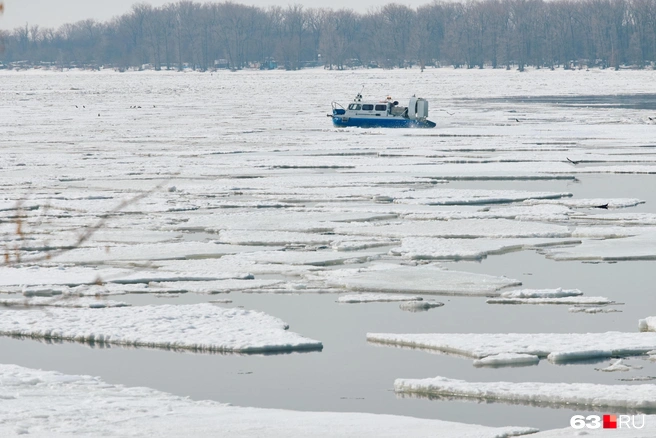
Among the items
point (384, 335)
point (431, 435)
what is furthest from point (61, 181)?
point (431, 435)

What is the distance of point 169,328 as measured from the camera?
8.02 metres

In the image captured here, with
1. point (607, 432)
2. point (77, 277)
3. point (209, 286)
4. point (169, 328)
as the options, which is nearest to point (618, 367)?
point (607, 432)

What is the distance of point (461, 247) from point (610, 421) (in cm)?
571

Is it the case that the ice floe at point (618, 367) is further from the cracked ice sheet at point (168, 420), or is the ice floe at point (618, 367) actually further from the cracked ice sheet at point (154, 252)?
the cracked ice sheet at point (154, 252)

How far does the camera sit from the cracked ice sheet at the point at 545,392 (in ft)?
19.7

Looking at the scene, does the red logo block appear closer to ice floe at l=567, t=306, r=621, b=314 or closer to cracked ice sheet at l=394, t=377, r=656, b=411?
cracked ice sheet at l=394, t=377, r=656, b=411

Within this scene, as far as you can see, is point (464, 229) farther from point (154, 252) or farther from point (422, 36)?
point (422, 36)

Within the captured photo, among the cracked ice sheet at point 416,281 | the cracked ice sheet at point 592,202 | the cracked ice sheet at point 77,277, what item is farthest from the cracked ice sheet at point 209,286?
the cracked ice sheet at point 592,202

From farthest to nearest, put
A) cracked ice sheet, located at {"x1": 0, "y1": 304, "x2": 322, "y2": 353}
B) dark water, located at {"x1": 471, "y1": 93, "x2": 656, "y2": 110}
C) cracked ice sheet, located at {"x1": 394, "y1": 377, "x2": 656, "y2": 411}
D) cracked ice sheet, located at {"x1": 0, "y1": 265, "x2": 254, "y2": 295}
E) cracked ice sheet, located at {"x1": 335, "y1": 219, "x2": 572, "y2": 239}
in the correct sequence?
dark water, located at {"x1": 471, "y1": 93, "x2": 656, "y2": 110}, cracked ice sheet, located at {"x1": 335, "y1": 219, "x2": 572, "y2": 239}, cracked ice sheet, located at {"x1": 0, "y1": 265, "x2": 254, "y2": 295}, cracked ice sheet, located at {"x1": 0, "y1": 304, "x2": 322, "y2": 353}, cracked ice sheet, located at {"x1": 394, "y1": 377, "x2": 656, "y2": 411}

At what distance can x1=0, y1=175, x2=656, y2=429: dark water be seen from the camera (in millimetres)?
6273

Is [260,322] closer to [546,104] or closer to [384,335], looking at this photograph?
[384,335]

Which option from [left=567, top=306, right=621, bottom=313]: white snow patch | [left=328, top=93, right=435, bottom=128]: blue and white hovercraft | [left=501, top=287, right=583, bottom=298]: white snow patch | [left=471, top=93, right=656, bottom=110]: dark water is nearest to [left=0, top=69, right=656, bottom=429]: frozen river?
[left=567, top=306, right=621, bottom=313]: white snow patch

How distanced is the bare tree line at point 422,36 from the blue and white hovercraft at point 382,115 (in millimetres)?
87090

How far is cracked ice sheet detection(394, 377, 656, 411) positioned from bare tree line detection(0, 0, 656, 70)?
115m
